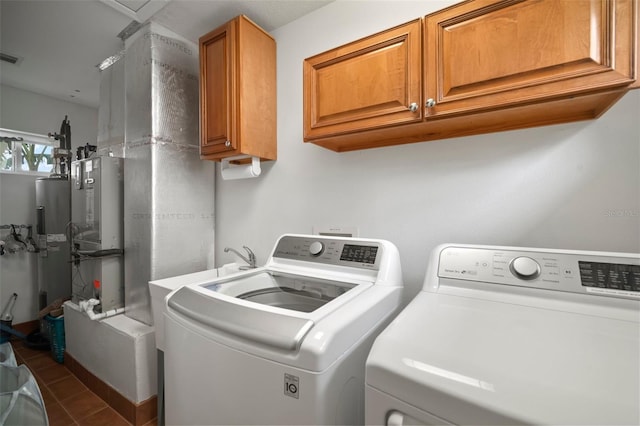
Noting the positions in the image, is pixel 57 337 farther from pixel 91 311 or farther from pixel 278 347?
pixel 278 347

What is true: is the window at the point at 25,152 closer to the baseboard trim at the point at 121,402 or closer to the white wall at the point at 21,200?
the white wall at the point at 21,200

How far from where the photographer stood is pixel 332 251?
1.29 m

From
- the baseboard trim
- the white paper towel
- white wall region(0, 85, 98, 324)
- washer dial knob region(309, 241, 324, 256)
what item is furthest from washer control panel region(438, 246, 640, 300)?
white wall region(0, 85, 98, 324)

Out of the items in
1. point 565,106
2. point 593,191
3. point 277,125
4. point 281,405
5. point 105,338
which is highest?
point 277,125

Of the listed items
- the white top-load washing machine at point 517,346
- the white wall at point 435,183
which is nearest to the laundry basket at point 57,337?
the white wall at point 435,183

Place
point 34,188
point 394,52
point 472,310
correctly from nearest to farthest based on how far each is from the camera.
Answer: point 472,310 → point 394,52 → point 34,188

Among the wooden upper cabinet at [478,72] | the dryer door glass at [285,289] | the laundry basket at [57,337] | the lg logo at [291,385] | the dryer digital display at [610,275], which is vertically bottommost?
the laundry basket at [57,337]

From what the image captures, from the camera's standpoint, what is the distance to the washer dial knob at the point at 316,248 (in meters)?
1.32

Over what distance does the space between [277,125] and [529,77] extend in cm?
139

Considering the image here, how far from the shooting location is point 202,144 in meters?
1.72

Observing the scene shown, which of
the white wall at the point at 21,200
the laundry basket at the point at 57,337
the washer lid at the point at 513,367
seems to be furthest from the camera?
the white wall at the point at 21,200

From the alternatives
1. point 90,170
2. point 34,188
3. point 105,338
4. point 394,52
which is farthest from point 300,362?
point 34,188

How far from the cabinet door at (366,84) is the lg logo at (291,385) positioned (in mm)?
980

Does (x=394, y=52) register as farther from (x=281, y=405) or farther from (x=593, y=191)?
(x=281, y=405)
